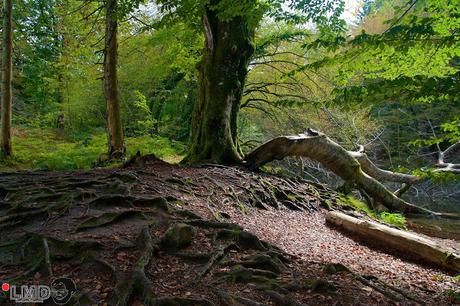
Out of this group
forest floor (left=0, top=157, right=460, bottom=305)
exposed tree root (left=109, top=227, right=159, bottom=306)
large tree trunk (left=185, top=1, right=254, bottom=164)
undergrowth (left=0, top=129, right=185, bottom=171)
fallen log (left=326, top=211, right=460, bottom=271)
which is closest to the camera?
exposed tree root (left=109, top=227, right=159, bottom=306)

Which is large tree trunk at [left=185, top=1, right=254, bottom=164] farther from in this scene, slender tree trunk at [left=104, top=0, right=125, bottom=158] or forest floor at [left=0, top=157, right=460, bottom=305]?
slender tree trunk at [left=104, top=0, right=125, bottom=158]

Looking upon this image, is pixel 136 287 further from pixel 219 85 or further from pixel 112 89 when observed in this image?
pixel 112 89

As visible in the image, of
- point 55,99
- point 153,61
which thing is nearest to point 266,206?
point 153,61

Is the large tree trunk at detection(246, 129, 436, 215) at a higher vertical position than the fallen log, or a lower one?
higher

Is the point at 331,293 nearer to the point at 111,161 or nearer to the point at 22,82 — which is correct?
the point at 111,161

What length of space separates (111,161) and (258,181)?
4.56 meters

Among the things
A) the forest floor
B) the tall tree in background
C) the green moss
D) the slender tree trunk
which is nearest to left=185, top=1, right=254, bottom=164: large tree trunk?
the tall tree in background

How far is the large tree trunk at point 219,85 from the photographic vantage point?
8219 millimetres

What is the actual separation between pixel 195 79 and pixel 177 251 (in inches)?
441

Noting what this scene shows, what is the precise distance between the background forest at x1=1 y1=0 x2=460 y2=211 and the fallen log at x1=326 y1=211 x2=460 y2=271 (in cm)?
131

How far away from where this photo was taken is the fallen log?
5.05 m

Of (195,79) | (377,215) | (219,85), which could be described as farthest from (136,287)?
(195,79)

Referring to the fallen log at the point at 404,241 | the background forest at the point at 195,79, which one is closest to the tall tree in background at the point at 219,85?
the background forest at the point at 195,79

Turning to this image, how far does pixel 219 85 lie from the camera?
324 inches
